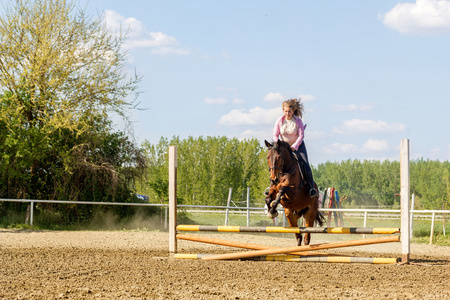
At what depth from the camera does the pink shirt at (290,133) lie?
8.87 meters

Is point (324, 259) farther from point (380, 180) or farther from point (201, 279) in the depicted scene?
point (380, 180)

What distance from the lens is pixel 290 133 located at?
8891mm

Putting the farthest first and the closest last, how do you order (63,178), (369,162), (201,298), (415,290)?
(369,162)
(63,178)
(415,290)
(201,298)

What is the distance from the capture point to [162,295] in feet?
17.5

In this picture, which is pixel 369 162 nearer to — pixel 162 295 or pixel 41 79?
pixel 41 79

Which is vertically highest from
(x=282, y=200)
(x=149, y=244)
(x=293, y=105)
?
(x=293, y=105)

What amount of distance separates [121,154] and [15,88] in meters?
4.57

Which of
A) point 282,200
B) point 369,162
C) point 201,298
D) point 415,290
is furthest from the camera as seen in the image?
point 369,162

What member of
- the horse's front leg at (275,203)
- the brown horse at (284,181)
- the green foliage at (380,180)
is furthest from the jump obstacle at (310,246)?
the green foliage at (380,180)

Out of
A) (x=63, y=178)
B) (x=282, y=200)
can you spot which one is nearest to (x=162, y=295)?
(x=282, y=200)

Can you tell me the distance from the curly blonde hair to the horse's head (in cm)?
87

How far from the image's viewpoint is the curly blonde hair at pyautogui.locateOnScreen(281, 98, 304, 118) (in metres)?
8.90

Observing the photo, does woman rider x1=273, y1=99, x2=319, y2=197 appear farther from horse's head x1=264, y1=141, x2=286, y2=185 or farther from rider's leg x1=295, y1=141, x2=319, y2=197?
horse's head x1=264, y1=141, x2=286, y2=185

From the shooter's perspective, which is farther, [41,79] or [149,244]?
[41,79]
